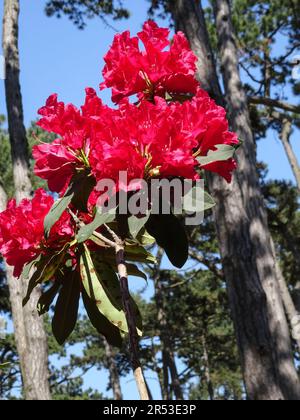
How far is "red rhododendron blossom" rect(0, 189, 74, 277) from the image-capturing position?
1253 millimetres

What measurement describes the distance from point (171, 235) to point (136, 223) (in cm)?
12

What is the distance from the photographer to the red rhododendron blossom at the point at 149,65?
50.2 inches

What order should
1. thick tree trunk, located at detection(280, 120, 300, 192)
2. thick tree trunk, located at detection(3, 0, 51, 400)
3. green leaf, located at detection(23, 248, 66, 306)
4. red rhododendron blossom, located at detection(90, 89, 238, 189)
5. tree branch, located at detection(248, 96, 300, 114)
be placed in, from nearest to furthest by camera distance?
red rhododendron blossom, located at detection(90, 89, 238, 189) → green leaf, located at detection(23, 248, 66, 306) → thick tree trunk, located at detection(3, 0, 51, 400) → tree branch, located at detection(248, 96, 300, 114) → thick tree trunk, located at detection(280, 120, 300, 192)

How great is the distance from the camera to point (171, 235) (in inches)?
45.6

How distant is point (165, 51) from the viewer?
128 centimetres

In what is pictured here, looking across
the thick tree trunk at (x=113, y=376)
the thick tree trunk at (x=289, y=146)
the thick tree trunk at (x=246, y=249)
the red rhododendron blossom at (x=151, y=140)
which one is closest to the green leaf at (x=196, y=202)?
the red rhododendron blossom at (x=151, y=140)

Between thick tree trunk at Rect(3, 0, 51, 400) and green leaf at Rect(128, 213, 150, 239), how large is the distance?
3967 mm

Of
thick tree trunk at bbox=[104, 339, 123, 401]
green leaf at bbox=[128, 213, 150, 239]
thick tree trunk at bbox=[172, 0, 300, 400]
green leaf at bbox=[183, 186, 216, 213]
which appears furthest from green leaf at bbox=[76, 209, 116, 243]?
thick tree trunk at bbox=[104, 339, 123, 401]

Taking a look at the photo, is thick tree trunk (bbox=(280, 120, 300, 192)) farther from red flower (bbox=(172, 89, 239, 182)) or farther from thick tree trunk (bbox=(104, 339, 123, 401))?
red flower (bbox=(172, 89, 239, 182))

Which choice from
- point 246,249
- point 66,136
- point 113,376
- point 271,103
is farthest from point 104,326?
point 113,376

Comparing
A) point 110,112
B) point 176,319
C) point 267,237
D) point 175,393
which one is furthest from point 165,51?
point 176,319

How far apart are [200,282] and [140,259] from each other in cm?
1869
